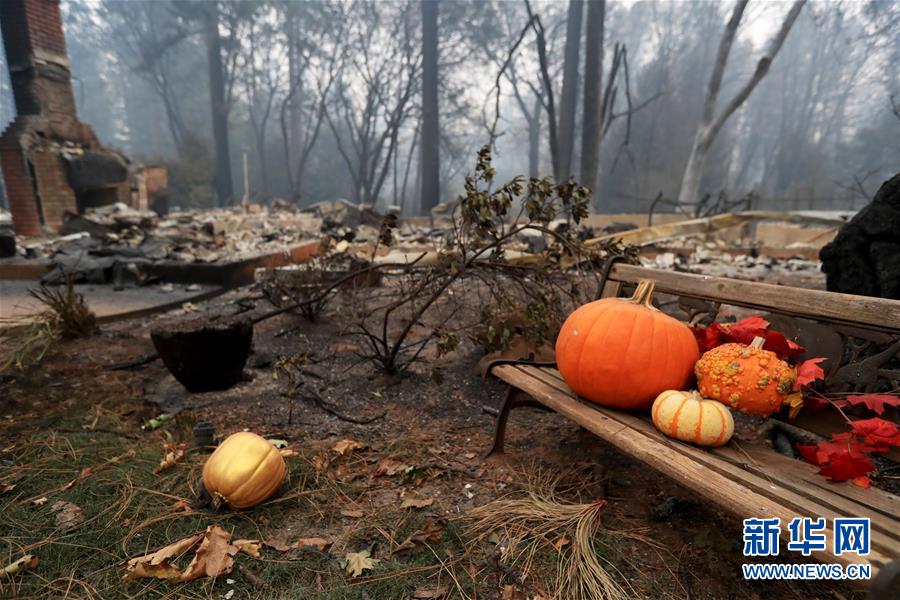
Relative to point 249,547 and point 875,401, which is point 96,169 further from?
point 875,401

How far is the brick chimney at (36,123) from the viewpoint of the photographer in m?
9.42

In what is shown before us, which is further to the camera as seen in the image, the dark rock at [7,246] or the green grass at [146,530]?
the dark rock at [7,246]

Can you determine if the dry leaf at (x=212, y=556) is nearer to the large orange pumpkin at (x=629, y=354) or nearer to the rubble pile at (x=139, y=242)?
the large orange pumpkin at (x=629, y=354)

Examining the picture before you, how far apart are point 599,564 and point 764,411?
87 centimetres

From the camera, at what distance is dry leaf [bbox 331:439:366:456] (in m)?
2.55

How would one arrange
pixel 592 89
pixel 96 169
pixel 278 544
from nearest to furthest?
pixel 278 544 < pixel 96 169 < pixel 592 89

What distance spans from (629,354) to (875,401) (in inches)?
31.7

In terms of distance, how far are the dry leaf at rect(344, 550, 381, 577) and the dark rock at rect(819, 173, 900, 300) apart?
338 centimetres

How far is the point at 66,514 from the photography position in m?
2.01

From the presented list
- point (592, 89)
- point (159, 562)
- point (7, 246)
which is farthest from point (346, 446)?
point (592, 89)

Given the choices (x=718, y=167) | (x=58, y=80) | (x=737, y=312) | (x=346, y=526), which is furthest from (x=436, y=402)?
(x=718, y=167)

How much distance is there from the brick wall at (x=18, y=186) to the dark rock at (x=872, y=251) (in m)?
12.9

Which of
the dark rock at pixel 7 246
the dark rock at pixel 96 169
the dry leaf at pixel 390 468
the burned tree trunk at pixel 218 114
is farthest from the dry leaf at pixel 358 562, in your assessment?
the burned tree trunk at pixel 218 114

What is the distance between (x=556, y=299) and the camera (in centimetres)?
308
